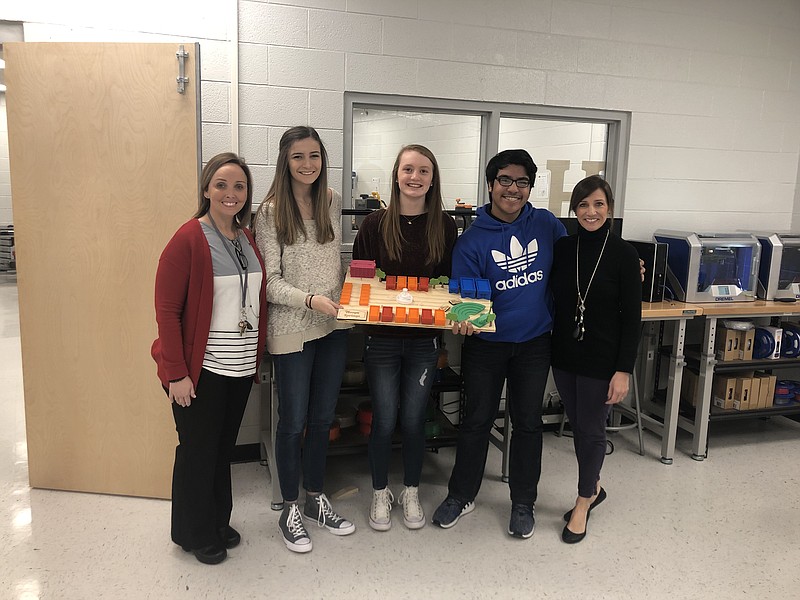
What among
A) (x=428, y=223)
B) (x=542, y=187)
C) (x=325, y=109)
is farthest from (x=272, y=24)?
(x=542, y=187)

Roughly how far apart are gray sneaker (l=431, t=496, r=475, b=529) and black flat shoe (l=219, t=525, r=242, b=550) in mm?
843

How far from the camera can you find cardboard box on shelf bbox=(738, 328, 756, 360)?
3621 mm

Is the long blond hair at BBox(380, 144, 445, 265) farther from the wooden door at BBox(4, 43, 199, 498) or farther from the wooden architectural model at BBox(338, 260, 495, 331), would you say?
the wooden door at BBox(4, 43, 199, 498)

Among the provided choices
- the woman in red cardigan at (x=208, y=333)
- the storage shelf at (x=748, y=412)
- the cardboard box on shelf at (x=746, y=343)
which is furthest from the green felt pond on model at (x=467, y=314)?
the cardboard box on shelf at (x=746, y=343)

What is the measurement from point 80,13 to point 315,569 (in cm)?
269

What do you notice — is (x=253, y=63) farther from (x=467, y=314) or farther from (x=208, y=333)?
(x=467, y=314)

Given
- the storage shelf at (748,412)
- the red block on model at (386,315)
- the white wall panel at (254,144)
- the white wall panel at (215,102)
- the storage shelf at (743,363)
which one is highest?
the white wall panel at (215,102)

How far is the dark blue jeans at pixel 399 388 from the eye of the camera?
248 cm

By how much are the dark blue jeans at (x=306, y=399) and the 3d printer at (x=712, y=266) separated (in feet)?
7.07

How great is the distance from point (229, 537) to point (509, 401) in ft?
4.33

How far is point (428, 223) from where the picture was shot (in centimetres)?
244

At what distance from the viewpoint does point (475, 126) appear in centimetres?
369

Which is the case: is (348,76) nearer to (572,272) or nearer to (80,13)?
(80,13)

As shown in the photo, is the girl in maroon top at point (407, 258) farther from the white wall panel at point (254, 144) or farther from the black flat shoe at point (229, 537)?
the white wall panel at point (254, 144)
